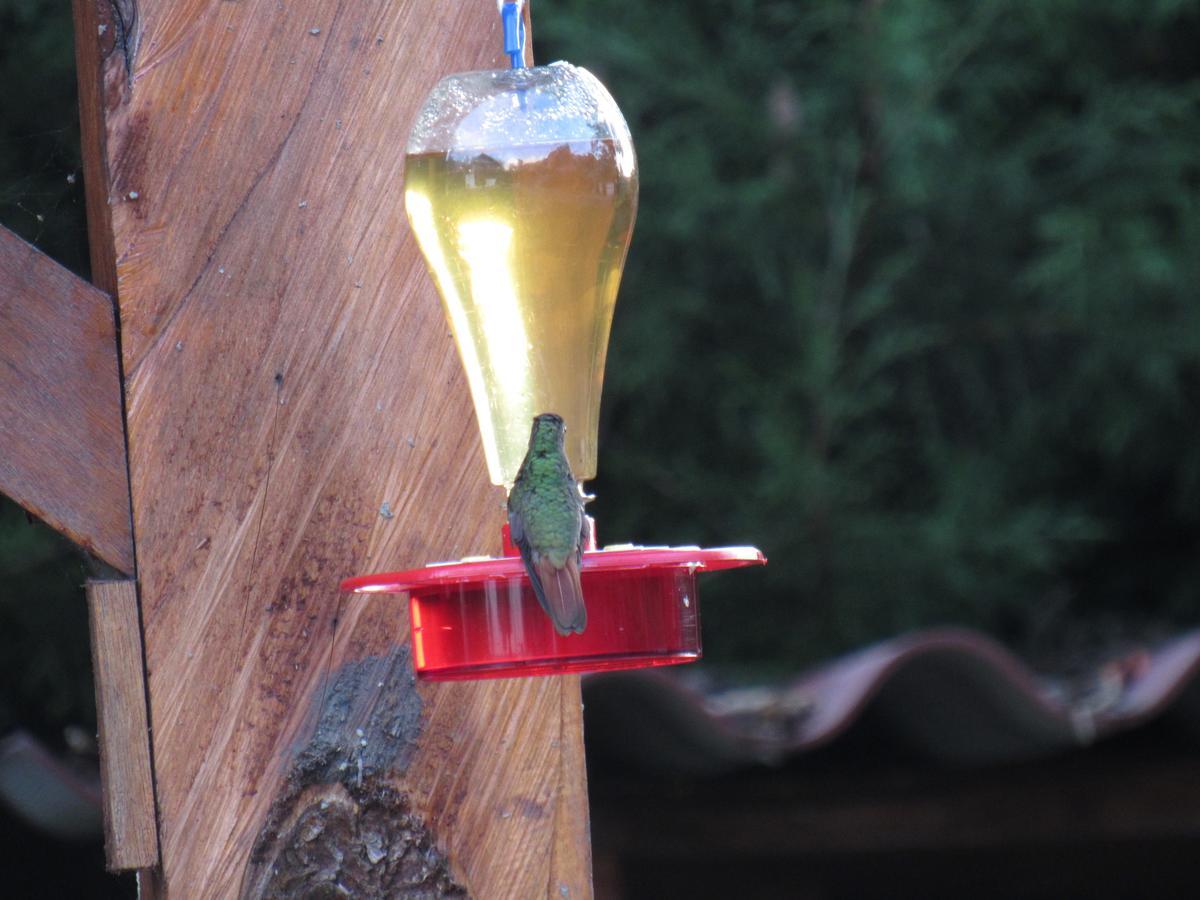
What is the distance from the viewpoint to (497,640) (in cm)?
111

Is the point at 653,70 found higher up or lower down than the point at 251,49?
higher up

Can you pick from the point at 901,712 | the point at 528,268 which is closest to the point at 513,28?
the point at 528,268

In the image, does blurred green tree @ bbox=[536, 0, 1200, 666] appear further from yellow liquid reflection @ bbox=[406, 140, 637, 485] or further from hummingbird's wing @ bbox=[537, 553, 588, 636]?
hummingbird's wing @ bbox=[537, 553, 588, 636]

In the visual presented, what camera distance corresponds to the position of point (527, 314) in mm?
1400

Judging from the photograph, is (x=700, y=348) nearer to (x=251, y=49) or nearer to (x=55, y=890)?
(x=55, y=890)

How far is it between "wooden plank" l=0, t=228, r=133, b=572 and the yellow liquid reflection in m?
0.27

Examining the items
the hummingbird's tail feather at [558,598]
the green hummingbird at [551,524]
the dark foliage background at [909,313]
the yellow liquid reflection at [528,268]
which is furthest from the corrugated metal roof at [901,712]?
the dark foliage background at [909,313]

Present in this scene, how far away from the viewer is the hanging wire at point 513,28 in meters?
1.18

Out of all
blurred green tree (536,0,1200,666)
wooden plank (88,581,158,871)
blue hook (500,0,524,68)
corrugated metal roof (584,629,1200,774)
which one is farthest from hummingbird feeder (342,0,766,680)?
blurred green tree (536,0,1200,666)

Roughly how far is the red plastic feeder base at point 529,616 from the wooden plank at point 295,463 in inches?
2.2

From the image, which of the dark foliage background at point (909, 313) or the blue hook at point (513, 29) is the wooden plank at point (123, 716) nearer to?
the blue hook at point (513, 29)

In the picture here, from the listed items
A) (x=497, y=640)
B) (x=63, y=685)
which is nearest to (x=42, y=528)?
(x=63, y=685)

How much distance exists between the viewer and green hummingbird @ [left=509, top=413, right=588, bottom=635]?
3.52 ft

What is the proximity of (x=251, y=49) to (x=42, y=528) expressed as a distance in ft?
5.38
